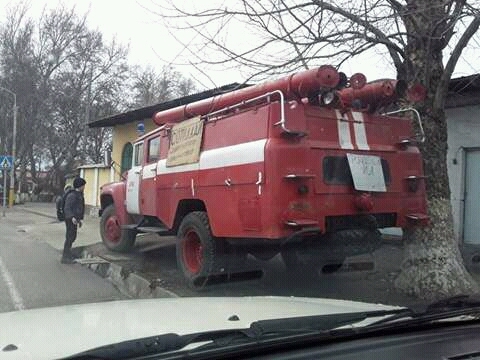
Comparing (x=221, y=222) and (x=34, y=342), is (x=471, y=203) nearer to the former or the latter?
(x=221, y=222)

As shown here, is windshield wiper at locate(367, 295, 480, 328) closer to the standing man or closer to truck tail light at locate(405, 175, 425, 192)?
truck tail light at locate(405, 175, 425, 192)

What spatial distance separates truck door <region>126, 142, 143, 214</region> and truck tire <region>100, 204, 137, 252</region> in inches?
40.3

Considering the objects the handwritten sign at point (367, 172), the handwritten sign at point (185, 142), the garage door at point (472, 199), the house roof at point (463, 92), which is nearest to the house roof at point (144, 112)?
the house roof at point (463, 92)

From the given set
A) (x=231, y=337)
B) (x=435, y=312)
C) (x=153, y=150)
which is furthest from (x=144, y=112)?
(x=231, y=337)

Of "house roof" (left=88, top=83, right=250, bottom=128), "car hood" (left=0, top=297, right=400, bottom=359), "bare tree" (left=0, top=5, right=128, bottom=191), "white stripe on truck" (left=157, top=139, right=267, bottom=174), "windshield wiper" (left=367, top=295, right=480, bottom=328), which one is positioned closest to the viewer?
"car hood" (left=0, top=297, right=400, bottom=359)

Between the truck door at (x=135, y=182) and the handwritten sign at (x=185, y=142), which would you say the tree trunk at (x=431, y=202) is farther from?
the truck door at (x=135, y=182)

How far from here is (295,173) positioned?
6.78m

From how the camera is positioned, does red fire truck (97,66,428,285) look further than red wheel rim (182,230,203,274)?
No

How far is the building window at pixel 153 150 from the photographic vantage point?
10.4 meters

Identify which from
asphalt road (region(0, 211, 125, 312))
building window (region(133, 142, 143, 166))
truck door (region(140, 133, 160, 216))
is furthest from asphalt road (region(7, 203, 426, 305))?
building window (region(133, 142, 143, 166))

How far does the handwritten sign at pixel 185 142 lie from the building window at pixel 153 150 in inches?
32.6

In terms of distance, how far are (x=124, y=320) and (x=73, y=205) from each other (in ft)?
33.1

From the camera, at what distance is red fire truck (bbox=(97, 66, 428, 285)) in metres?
6.84

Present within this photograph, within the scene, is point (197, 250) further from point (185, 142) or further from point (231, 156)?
point (231, 156)
